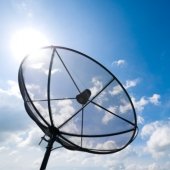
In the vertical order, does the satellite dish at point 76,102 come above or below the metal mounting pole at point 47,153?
above

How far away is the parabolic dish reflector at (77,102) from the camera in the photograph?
14.4 meters

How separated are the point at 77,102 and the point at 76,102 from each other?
0.66 ft

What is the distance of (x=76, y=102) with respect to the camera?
17672 millimetres

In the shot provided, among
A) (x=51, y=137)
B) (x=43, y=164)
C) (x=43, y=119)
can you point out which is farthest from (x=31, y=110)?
(x=43, y=164)

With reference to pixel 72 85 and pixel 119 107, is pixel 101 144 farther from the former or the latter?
pixel 72 85

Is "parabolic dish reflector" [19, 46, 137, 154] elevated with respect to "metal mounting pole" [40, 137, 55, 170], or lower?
elevated

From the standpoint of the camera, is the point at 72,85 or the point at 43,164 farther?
the point at 72,85

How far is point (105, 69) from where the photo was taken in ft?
55.5

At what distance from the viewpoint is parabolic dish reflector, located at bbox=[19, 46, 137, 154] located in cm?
1442

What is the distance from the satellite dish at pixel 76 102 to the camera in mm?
14336

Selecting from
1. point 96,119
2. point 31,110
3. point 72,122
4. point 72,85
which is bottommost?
point 31,110

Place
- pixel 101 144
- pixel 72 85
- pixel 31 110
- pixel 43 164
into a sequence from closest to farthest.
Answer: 1. pixel 43 164
2. pixel 31 110
3. pixel 101 144
4. pixel 72 85

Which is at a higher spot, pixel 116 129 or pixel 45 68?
pixel 45 68

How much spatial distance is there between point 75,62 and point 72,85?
203 cm
